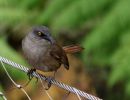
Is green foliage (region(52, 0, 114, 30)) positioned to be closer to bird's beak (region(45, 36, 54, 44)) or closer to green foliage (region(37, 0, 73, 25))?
green foliage (region(37, 0, 73, 25))

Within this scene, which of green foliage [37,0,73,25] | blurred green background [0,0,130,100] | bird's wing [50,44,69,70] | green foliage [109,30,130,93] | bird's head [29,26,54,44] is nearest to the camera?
bird's head [29,26,54,44]

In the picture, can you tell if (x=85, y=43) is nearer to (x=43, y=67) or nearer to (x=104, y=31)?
(x=104, y=31)

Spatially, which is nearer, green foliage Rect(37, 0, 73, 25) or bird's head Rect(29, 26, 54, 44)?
bird's head Rect(29, 26, 54, 44)

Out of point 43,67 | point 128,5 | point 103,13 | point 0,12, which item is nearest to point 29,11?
point 0,12

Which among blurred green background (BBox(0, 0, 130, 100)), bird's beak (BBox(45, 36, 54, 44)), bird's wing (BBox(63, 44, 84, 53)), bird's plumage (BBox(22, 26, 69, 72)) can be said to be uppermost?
bird's beak (BBox(45, 36, 54, 44))

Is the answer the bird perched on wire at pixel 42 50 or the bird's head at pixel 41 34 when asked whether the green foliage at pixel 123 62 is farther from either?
the bird's head at pixel 41 34

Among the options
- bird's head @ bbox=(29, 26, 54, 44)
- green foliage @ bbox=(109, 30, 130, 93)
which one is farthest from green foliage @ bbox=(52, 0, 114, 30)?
bird's head @ bbox=(29, 26, 54, 44)

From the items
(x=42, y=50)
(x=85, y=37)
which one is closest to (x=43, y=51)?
(x=42, y=50)
